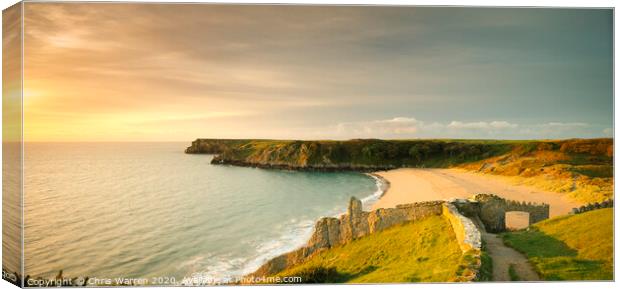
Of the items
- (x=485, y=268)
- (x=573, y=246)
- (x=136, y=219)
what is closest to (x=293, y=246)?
(x=136, y=219)

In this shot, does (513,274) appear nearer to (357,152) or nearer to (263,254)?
(263,254)

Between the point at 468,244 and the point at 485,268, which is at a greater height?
the point at 468,244

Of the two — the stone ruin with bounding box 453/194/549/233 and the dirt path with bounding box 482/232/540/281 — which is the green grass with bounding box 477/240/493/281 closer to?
the dirt path with bounding box 482/232/540/281

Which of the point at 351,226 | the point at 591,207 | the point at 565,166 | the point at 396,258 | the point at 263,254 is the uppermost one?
the point at 565,166

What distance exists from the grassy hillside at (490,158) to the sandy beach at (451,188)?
343mm

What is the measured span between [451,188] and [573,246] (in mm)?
7341

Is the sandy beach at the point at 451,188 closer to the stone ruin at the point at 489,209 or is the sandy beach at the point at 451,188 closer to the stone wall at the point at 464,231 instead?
the stone ruin at the point at 489,209

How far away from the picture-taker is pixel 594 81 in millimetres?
9203

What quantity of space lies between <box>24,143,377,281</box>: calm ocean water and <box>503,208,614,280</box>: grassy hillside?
21.2 ft

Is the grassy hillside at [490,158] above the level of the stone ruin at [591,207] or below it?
above

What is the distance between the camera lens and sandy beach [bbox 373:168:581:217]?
37.2ft

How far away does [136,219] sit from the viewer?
36.3 feet

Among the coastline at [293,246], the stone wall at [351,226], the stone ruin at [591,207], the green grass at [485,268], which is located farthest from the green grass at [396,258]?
the stone ruin at [591,207]

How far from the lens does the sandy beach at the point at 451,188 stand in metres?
11.4
